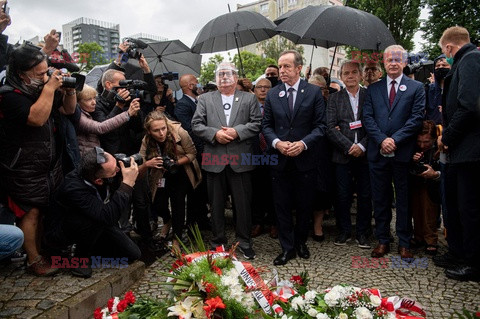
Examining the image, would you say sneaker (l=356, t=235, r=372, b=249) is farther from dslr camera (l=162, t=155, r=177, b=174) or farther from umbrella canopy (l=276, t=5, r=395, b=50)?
dslr camera (l=162, t=155, r=177, b=174)

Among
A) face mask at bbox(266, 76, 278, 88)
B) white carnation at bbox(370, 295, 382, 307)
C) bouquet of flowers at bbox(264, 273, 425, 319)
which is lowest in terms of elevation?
bouquet of flowers at bbox(264, 273, 425, 319)

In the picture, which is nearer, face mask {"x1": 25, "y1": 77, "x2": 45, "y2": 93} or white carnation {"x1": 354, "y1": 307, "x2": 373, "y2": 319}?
white carnation {"x1": 354, "y1": 307, "x2": 373, "y2": 319}

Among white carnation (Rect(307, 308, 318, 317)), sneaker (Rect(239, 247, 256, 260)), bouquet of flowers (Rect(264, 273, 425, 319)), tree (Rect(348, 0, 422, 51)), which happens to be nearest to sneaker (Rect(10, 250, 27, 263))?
sneaker (Rect(239, 247, 256, 260))

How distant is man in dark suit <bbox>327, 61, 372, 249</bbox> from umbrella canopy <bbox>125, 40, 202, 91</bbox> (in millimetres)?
3835

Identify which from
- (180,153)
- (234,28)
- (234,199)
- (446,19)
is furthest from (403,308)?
(446,19)

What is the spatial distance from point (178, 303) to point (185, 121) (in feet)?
12.7

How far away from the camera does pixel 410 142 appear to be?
4598 mm

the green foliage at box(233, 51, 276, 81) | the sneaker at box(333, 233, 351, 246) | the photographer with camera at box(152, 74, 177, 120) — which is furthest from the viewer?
the green foliage at box(233, 51, 276, 81)

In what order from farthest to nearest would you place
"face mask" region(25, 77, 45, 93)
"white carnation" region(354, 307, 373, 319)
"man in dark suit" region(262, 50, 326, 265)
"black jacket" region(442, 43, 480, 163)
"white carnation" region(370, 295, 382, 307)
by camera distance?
"man in dark suit" region(262, 50, 326, 265) → "black jacket" region(442, 43, 480, 163) → "face mask" region(25, 77, 45, 93) → "white carnation" region(370, 295, 382, 307) → "white carnation" region(354, 307, 373, 319)

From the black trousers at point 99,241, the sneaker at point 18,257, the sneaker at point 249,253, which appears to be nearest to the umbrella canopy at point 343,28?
the sneaker at point 249,253

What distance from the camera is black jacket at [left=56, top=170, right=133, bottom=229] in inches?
146

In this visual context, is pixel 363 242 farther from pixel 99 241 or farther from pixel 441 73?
pixel 99 241

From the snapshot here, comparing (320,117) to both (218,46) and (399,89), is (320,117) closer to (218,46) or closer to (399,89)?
(399,89)

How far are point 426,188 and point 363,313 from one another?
3211mm
